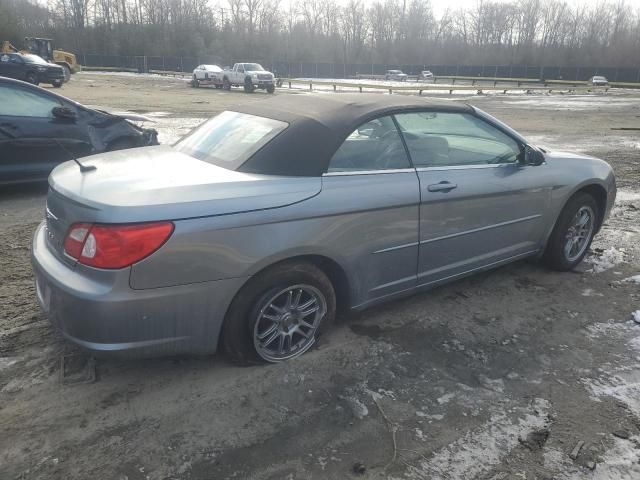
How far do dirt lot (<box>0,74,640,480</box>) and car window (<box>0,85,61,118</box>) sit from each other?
3.02 metres

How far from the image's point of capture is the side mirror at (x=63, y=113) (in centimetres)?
644

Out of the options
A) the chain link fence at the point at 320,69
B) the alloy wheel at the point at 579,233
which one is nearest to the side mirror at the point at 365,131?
the alloy wheel at the point at 579,233

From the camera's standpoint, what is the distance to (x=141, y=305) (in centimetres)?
246

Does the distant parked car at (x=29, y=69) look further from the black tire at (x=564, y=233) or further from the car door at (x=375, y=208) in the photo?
the black tire at (x=564, y=233)

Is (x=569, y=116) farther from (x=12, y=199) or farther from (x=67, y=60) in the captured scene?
(x=67, y=60)

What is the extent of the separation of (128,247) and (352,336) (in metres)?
1.67

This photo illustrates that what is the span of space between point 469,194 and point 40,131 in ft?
17.9

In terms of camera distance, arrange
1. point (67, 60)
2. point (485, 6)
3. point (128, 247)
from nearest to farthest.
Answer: point (128, 247), point (67, 60), point (485, 6)

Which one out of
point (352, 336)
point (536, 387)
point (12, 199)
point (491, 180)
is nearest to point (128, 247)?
point (352, 336)

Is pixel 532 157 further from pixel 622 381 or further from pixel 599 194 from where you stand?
pixel 622 381

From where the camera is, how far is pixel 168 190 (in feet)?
8.51

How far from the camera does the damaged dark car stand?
609cm

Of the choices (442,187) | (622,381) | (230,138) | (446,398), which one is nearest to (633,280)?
(622,381)

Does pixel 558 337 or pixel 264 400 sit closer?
pixel 264 400
